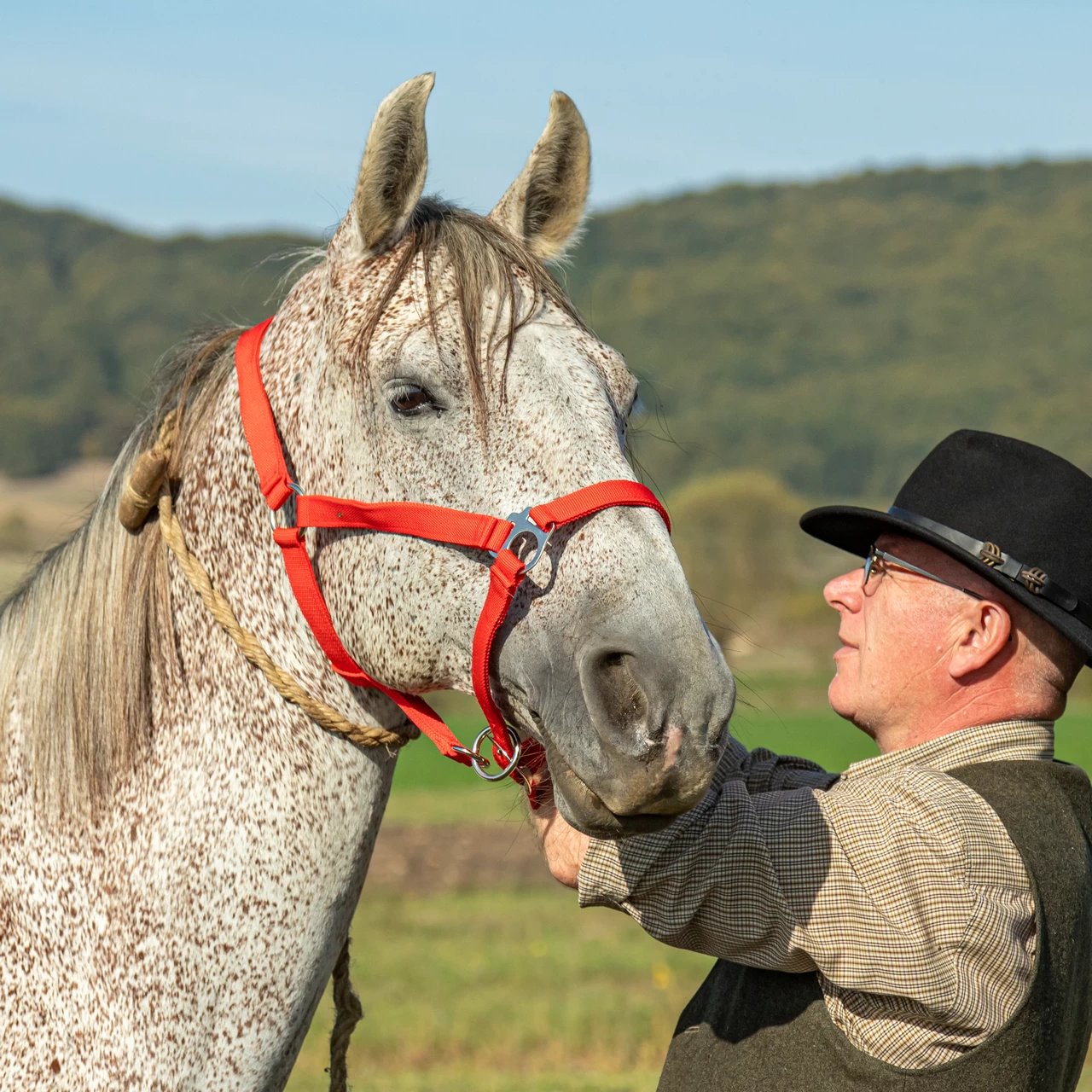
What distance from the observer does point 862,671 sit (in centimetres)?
312

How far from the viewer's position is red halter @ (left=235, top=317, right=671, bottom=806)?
2.31 m

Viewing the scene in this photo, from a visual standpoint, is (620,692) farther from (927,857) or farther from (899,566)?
(899,566)

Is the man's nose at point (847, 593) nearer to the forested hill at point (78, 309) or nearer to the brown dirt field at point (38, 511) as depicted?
the brown dirt field at point (38, 511)

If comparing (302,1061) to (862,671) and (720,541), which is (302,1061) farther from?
(720,541)

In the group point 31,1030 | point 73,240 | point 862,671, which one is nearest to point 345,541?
point 31,1030

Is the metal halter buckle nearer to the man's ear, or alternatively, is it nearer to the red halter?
the red halter

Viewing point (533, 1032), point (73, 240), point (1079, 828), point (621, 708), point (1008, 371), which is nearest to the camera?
point (621, 708)

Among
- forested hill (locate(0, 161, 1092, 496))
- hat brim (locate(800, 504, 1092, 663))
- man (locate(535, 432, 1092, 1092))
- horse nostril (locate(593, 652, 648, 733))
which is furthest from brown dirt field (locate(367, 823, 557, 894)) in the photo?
forested hill (locate(0, 161, 1092, 496))

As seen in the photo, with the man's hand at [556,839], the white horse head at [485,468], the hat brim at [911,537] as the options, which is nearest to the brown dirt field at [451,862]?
the hat brim at [911,537]

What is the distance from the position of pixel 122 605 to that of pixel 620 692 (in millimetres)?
1127

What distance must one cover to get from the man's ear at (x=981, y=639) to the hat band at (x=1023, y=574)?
0.36ft

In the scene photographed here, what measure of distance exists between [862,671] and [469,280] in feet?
4.53

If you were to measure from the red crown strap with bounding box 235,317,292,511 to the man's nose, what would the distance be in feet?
4.69

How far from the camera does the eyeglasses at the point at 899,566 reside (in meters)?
2.98
